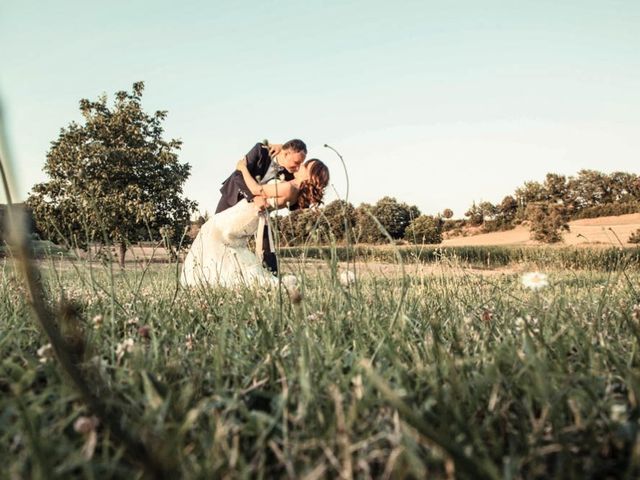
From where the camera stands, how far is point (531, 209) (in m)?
53.4

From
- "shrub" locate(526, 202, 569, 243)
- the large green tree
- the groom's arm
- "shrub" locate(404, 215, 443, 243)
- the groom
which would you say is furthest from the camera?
"shrub" locate(526, 202, 569, 243)

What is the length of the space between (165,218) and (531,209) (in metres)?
39.4

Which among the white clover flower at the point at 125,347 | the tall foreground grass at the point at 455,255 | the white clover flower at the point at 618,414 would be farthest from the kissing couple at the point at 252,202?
the white clover flower at the point at 618,414

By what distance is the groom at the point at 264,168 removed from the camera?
316 inches

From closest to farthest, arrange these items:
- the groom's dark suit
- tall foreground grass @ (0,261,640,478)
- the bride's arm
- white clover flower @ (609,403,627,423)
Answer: tall foreground grass @ (0,261,640,478) < white clover flower @ (609,403,627,423) < the bride's arm < the groom's dark suit

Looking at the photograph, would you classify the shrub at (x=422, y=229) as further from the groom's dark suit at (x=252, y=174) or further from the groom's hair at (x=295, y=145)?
the groom's dark suit at (x=252, y=174)

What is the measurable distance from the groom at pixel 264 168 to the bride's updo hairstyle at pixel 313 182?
786 mm

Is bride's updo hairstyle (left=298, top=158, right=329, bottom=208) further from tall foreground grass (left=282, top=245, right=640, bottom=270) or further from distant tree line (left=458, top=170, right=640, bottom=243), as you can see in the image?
distant tree line (left=458, top=170, right=640, bottom=243)

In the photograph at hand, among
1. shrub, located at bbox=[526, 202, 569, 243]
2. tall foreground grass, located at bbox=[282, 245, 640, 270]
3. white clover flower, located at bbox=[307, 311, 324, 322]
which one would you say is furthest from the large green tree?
shrub, located at bbox=[526, 202, 569, 243]

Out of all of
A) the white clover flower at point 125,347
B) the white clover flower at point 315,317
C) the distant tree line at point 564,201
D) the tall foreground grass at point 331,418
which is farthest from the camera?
the distant tree line at point 564,201

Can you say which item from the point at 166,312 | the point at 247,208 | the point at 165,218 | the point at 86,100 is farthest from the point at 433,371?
the point at 86,100

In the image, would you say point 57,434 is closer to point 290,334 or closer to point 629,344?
point 290,334

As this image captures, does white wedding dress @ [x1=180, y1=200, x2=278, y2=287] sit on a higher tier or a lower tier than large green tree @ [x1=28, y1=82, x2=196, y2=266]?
lower

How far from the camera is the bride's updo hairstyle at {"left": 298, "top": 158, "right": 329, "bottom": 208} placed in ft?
23.9
